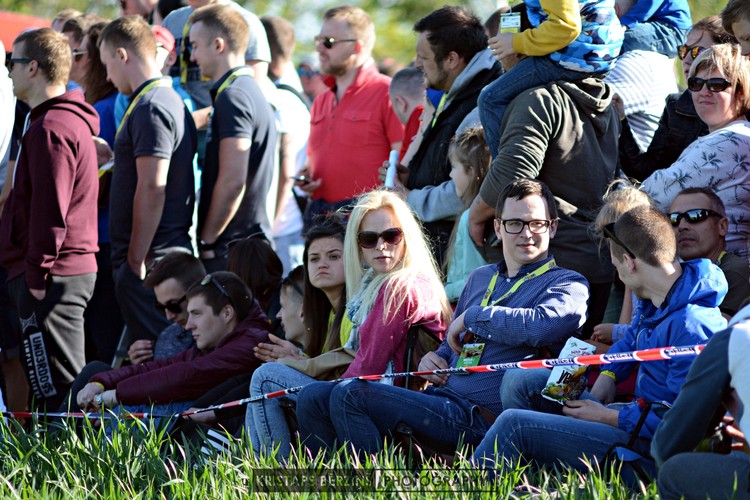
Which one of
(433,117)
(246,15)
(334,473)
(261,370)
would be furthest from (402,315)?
(246,15)

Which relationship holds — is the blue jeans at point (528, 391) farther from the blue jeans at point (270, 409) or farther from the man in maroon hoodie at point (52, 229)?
the man in maroon hoodie at point (52, 229)

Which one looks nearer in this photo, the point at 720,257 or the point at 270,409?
the point at 720,257

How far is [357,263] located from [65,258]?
7.43 feet

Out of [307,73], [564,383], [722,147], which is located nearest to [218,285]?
[564,383]

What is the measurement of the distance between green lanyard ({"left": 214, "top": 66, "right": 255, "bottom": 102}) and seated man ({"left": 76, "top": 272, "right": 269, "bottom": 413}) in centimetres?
155

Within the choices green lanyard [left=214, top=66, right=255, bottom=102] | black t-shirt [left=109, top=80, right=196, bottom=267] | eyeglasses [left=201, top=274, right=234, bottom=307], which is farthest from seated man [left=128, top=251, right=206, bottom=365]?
green lanyard [left=214, top=66, right=255, bottom=102]

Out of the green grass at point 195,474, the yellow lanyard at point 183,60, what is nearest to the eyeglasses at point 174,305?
the green grass at point 195,474

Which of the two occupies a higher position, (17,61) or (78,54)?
(17,61)

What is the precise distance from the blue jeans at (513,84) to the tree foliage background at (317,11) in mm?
23510

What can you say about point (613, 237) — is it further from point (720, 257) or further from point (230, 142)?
point (230, 142)

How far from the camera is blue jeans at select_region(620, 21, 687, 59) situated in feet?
22.1

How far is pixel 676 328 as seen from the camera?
4.48 m

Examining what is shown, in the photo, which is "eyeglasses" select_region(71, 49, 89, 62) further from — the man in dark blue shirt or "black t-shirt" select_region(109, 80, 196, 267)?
"black t-shirt" select_region(109, 80, 196, 267)

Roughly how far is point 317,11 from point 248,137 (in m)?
23.9
